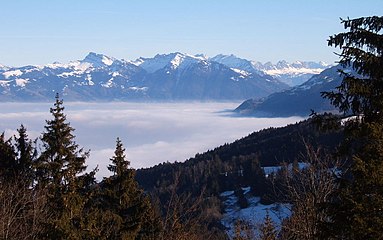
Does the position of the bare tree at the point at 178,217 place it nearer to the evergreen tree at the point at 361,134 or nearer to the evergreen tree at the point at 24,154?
the evergreen tree at the point at 361,134

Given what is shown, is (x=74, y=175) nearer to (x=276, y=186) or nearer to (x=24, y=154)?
(x=24, y=154)

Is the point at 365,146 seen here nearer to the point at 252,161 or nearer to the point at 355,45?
the point at 355,45

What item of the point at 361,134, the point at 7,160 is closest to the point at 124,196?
the point at 7,160

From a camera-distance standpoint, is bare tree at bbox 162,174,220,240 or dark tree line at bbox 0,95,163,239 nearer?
bare tree at bbox 162,174,220,240

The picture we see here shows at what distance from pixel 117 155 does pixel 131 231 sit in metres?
4.35

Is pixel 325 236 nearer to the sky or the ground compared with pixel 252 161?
nearer to the sky

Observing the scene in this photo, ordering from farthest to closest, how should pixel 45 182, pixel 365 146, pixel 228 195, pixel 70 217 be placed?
pixel 228 195, pixel 45 182, pixel 70 217, pixel 365 146

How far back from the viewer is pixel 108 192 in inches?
951

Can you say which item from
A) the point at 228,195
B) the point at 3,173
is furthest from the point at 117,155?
the point at 228,195

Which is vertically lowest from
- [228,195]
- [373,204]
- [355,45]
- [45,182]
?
[228,195]

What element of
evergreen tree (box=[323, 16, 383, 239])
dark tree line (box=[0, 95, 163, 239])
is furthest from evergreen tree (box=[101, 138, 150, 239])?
evergreen tree (box=[323, 16, 383, 239])

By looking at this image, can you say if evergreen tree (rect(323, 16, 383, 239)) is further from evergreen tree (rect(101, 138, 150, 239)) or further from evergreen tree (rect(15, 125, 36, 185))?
evergreen tree (rect(15, 125, 36, 185))

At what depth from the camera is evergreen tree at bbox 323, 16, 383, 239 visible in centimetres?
986

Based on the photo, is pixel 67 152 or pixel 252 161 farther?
pixel 252 161
